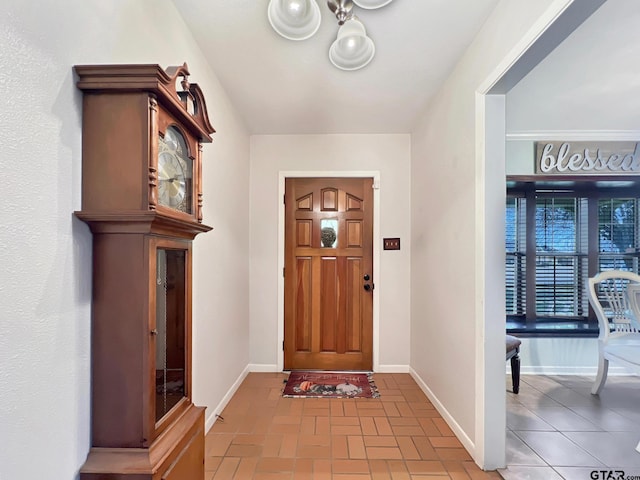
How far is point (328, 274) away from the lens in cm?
356

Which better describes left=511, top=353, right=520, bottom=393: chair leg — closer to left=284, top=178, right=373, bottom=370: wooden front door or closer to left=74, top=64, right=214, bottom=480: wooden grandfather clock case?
left=284, top=178, right=373, bottom=370: wooden front door

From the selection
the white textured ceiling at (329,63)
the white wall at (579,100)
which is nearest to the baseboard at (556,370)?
the white wall at (579,100)

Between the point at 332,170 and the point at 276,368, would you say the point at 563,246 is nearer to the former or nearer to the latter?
the point at 332,170

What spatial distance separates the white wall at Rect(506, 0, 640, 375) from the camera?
196 cm

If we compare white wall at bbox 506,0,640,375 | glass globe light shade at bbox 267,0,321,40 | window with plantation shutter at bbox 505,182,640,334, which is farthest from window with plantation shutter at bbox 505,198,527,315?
glass globe light shade at bbox 267,0,321,40

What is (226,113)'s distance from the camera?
2.69 metres

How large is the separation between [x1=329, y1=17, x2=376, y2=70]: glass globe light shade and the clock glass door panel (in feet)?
4.35

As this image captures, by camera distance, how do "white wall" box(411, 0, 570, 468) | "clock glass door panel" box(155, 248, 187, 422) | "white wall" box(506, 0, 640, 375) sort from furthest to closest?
1. "white wall" box(506, 0, 640, 375)
2. "white wall" box(411, 0, 570, 468)
3. "clock glass door panel" box(155, 248, 187, 422)

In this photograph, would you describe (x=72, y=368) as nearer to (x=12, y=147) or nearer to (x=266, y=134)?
(x=12, y=147)

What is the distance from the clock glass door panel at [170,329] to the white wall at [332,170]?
2.27 m

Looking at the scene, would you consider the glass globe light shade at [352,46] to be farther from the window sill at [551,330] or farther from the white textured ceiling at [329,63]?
the window sill at [551,330]

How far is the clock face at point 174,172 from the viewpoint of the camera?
112 cm

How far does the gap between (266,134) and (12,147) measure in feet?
9.35

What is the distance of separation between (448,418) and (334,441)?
845 millimetres
